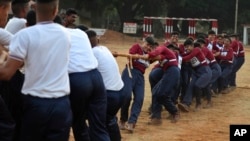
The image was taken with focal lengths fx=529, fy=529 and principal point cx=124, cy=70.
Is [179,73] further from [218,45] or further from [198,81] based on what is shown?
[218,45]

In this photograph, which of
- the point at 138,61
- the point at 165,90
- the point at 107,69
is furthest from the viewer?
the point at 165,90

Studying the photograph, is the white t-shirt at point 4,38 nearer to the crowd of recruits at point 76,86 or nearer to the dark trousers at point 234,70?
the crowd of recruits at point 76,86

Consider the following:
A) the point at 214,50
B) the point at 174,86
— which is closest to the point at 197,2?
the point at 214,50

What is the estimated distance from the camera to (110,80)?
6.71 metres

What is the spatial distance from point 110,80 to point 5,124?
2.48m

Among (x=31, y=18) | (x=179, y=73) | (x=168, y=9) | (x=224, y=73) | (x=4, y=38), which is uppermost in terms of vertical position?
(x=31, y=18)

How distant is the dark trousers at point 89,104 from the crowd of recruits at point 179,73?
201 cm

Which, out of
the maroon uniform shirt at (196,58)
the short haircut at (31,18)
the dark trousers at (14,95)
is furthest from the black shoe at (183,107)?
the short haircut at (31,18)

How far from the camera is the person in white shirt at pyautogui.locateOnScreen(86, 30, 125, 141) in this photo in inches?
261

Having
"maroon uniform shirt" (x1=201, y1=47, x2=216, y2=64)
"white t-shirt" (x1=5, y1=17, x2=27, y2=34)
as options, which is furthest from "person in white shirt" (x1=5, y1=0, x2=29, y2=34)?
"maroon uniform shirt" (x1=201, y1=47, x2=216, y2=64)

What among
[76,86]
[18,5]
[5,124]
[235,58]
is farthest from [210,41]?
[5,124]

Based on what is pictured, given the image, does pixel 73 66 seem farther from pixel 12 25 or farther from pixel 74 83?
pixel 12 25

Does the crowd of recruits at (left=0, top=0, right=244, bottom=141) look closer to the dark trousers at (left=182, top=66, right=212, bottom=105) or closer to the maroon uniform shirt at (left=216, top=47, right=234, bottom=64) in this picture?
the dark trousers at (left=182, top=66, right=212, bottom=105)

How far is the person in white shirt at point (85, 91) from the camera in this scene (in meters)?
5.57
